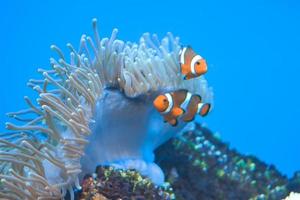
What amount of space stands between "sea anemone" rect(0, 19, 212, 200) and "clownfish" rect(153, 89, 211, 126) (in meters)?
0.25

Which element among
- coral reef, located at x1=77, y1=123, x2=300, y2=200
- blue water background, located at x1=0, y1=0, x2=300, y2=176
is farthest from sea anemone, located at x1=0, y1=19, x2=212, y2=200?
blue water background, located at x1=0, y1=0, x2=300, y2=176

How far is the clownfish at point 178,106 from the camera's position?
12.0 feet

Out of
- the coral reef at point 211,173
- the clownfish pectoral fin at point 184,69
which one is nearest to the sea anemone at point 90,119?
the clownfish pectoral fin at point 184,69

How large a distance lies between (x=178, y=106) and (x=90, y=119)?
831 mm

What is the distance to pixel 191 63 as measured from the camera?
153 inches

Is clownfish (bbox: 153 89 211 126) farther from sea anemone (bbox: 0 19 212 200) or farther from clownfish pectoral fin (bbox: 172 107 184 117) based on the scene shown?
sea anemone (bbox: 0 19 212 200)

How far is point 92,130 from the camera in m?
3.47

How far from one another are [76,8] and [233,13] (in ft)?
17.5

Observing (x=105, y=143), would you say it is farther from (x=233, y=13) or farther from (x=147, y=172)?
(x=233, y=13)

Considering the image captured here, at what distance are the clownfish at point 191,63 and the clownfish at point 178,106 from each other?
7.5 inches

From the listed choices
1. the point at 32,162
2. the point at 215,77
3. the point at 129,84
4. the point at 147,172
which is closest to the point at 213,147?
the point at 147,172

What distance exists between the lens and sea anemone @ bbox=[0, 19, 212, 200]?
320 cm

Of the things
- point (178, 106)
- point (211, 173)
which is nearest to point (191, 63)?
point (178, 106)

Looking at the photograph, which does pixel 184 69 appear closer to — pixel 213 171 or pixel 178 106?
pixel 178 106
